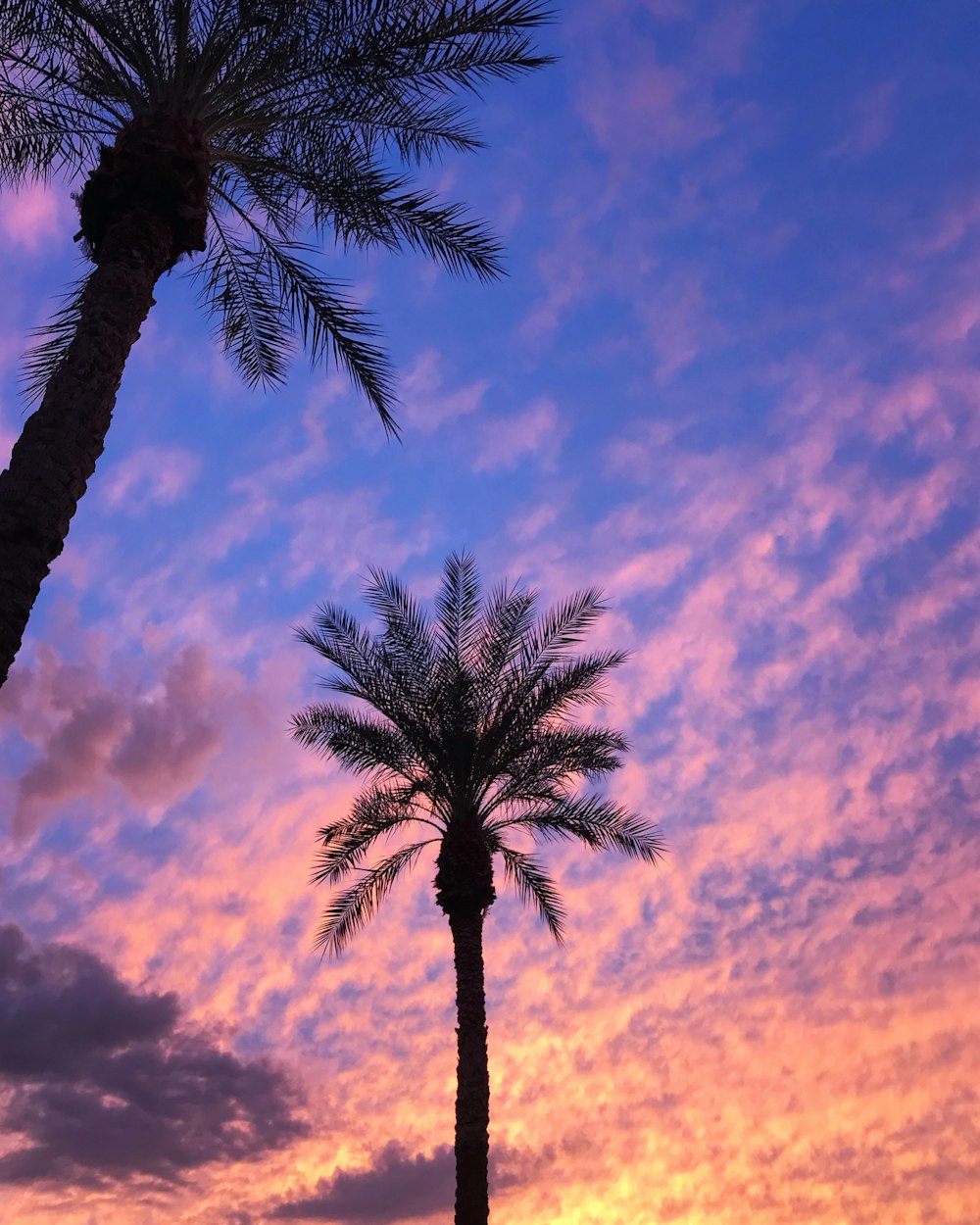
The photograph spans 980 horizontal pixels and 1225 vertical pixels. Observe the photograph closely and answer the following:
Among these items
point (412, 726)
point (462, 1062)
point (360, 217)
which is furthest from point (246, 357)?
point (462, 1062)

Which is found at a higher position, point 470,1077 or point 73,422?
point 73,422

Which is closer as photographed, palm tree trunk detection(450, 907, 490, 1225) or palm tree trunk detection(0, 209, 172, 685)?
palm tree trunk detection(0, 209, 172, 685)

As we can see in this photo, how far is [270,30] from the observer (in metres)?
10.6

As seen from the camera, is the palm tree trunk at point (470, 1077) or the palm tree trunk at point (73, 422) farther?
the palm tree trunk at point (470, 1077)

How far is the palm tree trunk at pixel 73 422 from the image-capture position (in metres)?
7.35

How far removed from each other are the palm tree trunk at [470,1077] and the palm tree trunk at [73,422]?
12659mm

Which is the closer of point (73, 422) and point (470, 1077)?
point (73, 422)

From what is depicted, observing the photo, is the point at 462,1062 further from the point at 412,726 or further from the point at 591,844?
the point at 412,726

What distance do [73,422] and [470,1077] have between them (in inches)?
514

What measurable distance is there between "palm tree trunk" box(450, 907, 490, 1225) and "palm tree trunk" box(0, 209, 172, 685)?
12.7 metres

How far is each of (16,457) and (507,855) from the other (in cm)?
1390

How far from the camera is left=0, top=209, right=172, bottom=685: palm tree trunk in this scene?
7348mm

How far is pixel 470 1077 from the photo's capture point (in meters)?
17.5

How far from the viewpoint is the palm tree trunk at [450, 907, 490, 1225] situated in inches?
658
